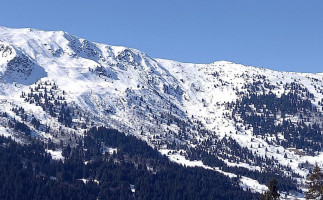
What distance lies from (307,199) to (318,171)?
4321 mm

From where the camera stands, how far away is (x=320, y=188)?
67.6m

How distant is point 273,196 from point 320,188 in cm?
690

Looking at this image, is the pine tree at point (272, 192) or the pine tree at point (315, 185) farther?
the pine tree at point (272, 192)

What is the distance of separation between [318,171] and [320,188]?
Result: 3037 mm

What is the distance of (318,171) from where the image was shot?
229 ft

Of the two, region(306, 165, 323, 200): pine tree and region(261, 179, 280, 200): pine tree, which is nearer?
region(306, 165, 323, 200): pine tree

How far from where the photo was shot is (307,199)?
231ft

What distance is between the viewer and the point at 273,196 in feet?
234

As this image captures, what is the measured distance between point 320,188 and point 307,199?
11.9ft

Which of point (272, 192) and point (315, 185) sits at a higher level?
point (315, 185)

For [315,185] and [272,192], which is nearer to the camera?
[315,185]

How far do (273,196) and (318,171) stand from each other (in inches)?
285
